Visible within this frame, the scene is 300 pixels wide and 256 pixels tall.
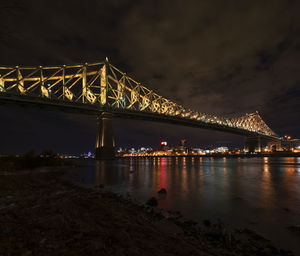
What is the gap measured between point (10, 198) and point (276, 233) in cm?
851

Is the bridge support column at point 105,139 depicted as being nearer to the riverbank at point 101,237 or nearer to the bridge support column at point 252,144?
the riverbank at point 101,237

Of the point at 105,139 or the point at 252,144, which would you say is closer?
the point at 105,139

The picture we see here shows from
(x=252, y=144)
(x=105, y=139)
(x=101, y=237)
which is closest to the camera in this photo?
(x=101, y=237)

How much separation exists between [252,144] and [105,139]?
271ft

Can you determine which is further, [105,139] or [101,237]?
[105,139]

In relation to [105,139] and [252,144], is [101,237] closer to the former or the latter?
[105,139]

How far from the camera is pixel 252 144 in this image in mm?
93688

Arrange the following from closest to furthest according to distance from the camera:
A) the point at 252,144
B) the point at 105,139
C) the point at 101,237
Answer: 1. the point at 101,237
2. the point at 105,139
3. the point at 252,144

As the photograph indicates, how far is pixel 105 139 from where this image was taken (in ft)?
135

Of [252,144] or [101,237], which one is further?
[252,144]

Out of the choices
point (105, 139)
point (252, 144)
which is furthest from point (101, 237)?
point (252, 144)

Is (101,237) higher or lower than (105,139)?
lower

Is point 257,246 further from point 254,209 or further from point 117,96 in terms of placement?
point 117,96

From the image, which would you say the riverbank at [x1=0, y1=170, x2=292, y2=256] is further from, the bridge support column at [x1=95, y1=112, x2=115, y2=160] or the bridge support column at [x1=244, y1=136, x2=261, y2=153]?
the bridge support column at [x1=244, y1=136, x2=261, y2=153]
